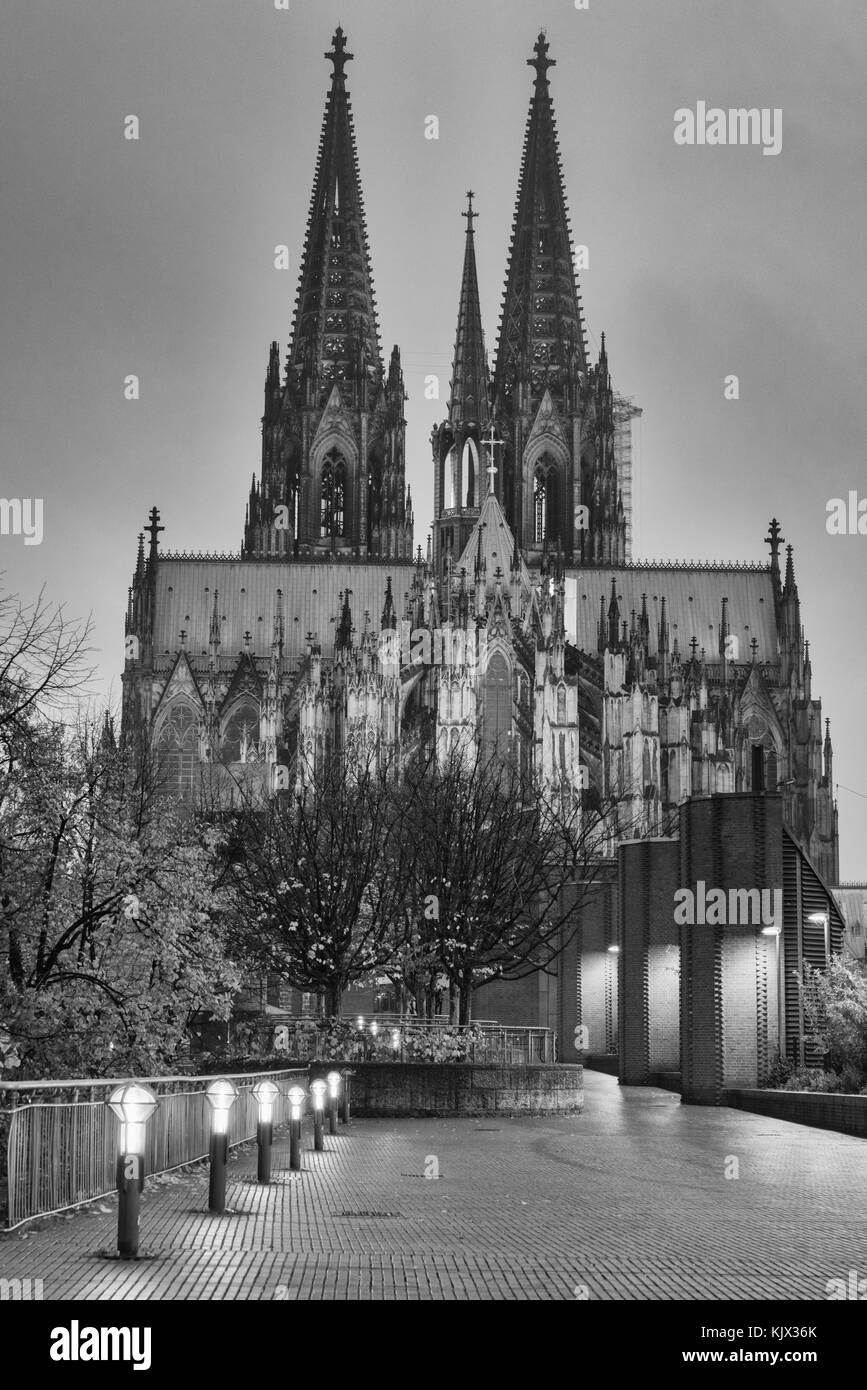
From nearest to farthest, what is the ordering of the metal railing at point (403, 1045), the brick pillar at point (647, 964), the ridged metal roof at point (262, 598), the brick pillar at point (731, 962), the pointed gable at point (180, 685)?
the metal railing at point (403, 1045)
the brick pillar at point (731, 962)
the brick pillar at point (647, 964)
the pointed gable at point (180, 685)
the ridged metal roof at point (262, 598)

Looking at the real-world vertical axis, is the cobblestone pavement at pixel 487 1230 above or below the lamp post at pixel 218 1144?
below

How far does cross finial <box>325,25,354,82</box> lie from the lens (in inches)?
4887

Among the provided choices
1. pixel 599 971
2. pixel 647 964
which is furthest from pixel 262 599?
pixel 647 964

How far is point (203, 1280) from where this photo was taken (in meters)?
11.1

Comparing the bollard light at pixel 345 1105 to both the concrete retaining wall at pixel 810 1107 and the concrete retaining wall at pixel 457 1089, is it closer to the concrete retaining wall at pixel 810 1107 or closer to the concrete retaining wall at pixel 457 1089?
the concrete retaining wall at pixel 457 1089

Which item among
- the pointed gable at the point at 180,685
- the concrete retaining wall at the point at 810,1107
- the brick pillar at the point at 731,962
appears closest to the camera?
the concrete retaining wall at the point at 810,1107

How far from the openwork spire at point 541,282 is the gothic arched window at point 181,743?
1099 inches

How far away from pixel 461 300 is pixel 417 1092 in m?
103

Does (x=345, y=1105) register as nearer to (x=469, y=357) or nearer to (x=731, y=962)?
(x=731, y=962)

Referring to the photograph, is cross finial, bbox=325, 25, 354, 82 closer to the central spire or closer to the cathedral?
the cathedral

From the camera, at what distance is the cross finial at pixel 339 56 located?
124125mm

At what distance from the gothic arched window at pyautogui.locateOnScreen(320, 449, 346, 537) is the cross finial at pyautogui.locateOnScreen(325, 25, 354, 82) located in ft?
81.4

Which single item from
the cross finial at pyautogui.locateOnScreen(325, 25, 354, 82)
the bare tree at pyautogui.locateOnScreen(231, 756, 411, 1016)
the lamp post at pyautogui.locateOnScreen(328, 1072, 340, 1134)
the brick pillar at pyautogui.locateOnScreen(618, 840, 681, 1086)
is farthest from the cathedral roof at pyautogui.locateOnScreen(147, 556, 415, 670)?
the lamp post at pyautogui.locateOnScreen(328, 1072, 340, 1134)

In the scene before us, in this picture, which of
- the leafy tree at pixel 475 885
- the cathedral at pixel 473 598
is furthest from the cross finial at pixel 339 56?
the leafy tree at pixel 475 885
